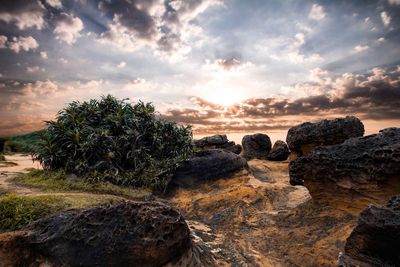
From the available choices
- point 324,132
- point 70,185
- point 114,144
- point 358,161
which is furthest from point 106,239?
point 324,132

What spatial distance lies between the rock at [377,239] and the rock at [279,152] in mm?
17011

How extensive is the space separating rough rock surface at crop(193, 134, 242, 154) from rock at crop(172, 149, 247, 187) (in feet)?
33.5

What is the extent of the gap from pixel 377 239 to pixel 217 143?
20.7 m

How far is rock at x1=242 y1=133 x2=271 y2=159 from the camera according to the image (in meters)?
23.6

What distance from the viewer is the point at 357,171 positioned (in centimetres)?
762

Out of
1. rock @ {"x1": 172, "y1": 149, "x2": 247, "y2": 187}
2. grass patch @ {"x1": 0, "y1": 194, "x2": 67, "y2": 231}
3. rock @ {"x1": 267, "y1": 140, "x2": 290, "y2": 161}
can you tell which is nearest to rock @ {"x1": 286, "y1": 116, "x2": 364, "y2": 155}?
rock @ {"x1": 172, "y1": 149, "x2": 247, "y2": 187}

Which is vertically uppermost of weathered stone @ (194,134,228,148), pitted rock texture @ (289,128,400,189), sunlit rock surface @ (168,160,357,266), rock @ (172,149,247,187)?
pitted rock texture @ (289,128,400,189)

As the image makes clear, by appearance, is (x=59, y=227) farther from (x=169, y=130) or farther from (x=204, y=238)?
(x=169, y=130)

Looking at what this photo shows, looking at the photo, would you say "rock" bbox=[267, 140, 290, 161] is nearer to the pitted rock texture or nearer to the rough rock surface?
the rough rock surface

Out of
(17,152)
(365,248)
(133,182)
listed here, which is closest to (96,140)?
(133,182)

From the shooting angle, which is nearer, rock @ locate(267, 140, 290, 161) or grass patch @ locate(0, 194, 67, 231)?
grass patch @ locate(0, 194, 67, 231)

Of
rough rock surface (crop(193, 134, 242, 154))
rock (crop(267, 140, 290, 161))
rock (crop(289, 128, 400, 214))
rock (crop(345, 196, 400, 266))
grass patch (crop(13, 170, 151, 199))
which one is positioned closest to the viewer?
rock (crop(345, 196, 400, 266))

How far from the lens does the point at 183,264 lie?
210 inches

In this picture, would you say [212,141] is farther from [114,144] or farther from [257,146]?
[114,144]
